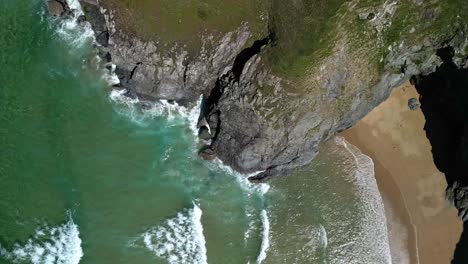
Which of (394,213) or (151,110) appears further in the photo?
(394,213)

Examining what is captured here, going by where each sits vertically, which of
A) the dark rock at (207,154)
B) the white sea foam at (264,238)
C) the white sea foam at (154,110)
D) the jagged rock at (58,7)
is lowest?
the white sea foam at (264,238)

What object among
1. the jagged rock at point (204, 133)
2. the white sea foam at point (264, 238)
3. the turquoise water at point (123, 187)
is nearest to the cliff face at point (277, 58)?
the jagged rock at point (204, 133)

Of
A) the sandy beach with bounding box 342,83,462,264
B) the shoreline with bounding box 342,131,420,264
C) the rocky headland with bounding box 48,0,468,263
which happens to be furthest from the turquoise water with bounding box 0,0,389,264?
the rocky headland with bounding box 48,0,468,263

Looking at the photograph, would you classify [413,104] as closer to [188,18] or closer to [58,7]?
[188,18]

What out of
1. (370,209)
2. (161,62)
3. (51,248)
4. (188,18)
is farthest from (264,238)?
(188,18)

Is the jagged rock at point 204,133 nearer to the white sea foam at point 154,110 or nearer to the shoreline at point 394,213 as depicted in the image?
the white sea foam at point 154,110

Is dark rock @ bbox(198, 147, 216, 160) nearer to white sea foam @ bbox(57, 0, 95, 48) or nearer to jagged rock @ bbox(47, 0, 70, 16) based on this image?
white sea foam @ bbox(57, 0, 95, 48)

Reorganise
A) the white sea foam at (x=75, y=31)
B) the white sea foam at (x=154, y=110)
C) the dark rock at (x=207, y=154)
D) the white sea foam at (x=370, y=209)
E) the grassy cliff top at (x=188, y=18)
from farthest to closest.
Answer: the white sea foam at (x=75, y=31) → the white sea foam at (x=154, y=110) → the white sea foam at (x=370, y=209) → the dark rock at (x=207, y=154) → the grassy cliff top at (x=188, y=18)
